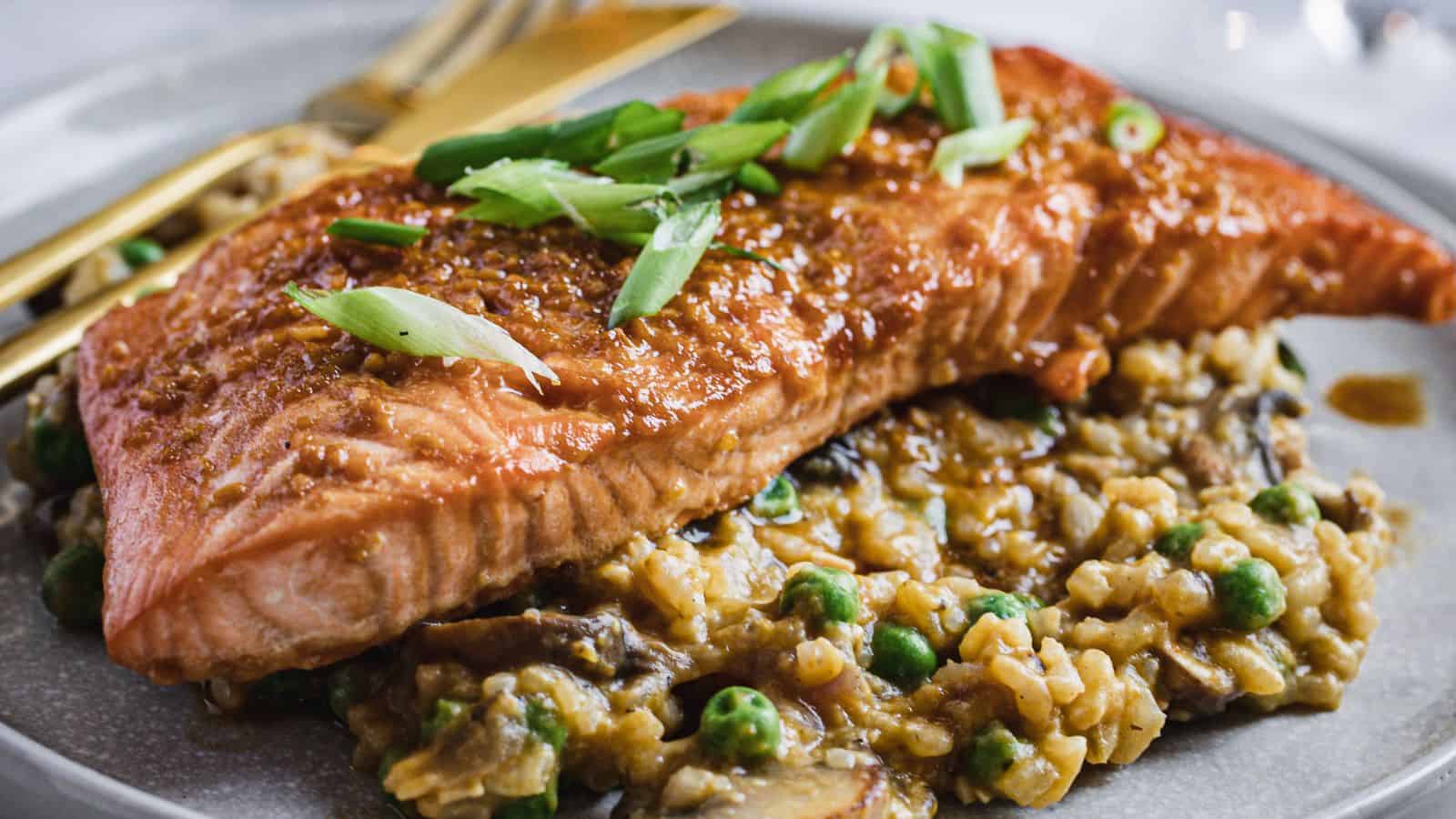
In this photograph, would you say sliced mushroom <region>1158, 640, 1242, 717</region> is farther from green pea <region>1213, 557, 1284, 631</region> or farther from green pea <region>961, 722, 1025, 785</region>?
green pea <region>961, 722, 1025, 785</region>

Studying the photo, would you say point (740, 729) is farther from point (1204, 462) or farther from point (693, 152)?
point (1204, 462)

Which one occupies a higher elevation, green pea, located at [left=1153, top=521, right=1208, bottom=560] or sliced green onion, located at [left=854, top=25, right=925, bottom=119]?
sliced green onion, located at [left=854, top=25, right=925, bottom=119]

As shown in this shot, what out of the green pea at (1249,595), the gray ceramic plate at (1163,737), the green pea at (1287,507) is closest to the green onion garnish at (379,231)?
the gray ceramic plate at (1163,737)

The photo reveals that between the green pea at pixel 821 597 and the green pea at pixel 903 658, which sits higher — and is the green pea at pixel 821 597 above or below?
above

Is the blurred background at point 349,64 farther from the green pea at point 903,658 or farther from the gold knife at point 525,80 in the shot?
the green pea at point 903,658

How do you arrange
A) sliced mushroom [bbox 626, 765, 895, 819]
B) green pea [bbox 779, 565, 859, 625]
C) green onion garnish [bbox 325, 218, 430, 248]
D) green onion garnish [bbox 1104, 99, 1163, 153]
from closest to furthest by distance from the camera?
sliced mushroom [bbox 626, 765, 895, 819] → green pea [bbox 779, 565, 859, 625] → green onion garnish [bbox 325, 218, 430, 248] → green onion garnish [bbox 1104, 99, 1163, 153]

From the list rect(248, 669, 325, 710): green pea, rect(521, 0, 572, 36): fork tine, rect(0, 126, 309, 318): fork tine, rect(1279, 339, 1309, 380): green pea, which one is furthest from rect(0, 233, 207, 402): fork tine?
rect(1279, 339, 1309, 380): green pea

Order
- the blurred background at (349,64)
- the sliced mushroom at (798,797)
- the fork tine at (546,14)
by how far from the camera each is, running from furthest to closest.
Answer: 1. the fork tine at (546,14)
2. the blurred background at (349,64)
3. the sliced mushroom at (798,797)
